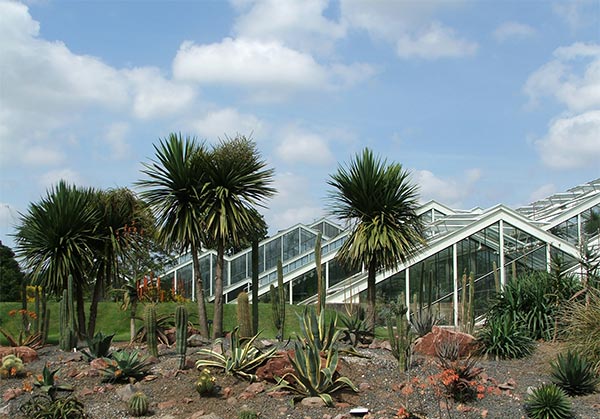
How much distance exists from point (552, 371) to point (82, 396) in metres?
6.94

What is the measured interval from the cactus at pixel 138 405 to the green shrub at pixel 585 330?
6807 mm

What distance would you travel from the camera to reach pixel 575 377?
9.86 meters

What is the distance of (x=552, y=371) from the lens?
33.8ft

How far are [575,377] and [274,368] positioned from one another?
436 centimetres

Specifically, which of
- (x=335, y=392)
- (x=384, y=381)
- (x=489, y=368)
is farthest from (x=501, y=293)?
(x=335, y=392)

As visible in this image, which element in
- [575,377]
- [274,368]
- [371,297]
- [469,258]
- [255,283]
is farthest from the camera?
[469,258]

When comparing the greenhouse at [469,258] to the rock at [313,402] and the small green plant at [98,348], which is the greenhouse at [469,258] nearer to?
the small green plant at [98,348]

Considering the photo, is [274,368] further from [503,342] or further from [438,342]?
[503,342]

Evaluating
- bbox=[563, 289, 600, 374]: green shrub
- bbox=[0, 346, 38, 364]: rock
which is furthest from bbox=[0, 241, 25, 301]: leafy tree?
bbox=[563, 289, 600, 374]: green shrub

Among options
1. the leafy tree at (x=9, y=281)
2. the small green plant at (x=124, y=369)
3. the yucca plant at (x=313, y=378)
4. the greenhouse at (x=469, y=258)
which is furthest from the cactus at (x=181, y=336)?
the leafy tree at (x=9, y=281)

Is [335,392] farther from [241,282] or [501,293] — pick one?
[241,282]

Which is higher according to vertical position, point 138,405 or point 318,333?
point 318,333

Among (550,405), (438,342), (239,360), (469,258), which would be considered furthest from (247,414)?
(469,258)

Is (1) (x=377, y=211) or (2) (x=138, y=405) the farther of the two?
(1) (x=377, y=211)
